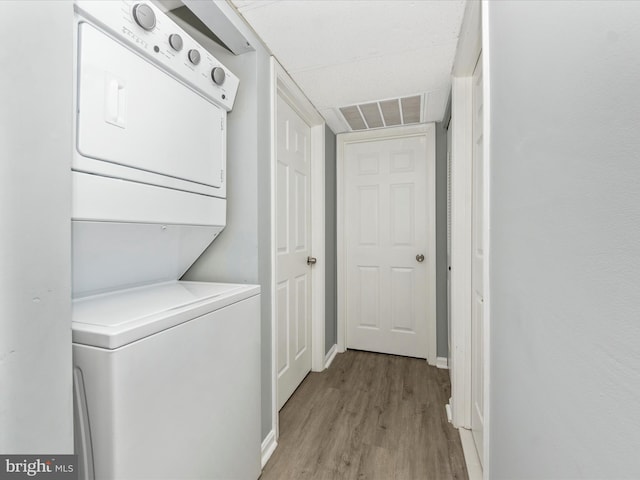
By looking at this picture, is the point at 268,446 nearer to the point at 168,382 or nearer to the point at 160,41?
the point at 168,382

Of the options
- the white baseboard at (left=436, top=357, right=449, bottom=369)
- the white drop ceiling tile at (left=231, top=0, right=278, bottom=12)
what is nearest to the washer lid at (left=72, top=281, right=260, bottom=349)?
the white drop ceiling tile at (left=231, top=0, right=278, bottom=12)

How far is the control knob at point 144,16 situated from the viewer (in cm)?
86

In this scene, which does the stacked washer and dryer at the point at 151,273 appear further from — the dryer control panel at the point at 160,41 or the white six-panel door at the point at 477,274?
the white six-panel door at the point at 477,274

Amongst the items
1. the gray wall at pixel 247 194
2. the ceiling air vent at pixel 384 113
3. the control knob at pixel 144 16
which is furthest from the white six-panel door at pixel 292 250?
the control knob at pixel 144 16

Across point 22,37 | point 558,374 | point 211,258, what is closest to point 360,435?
point 211,258

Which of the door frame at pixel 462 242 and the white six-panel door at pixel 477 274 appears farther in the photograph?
the door frame at pixel 462 242

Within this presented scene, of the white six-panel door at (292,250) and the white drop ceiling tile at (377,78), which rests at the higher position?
the white drop ceiling tile at (377,78)

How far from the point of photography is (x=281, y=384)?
1.94 metres

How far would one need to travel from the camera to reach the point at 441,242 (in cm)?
259

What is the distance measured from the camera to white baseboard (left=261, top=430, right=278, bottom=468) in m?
1.47

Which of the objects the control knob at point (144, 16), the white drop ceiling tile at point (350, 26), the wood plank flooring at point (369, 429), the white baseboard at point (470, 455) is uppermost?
the white drop ceiling tile at point (350, 26)

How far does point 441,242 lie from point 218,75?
218 centimetres

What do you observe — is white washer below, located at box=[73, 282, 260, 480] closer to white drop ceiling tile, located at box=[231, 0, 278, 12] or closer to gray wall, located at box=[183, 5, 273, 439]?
gray wall, located at box=[183, 5, 273, 439]

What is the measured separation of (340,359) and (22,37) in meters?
2.77
